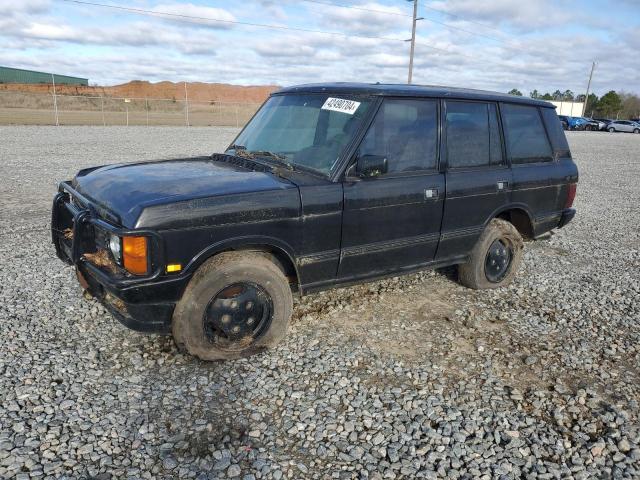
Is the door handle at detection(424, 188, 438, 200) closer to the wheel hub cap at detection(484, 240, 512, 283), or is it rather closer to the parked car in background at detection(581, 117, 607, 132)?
the wheel hub cap at detection(484, 240, 512, 283)

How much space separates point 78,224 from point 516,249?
166 inches

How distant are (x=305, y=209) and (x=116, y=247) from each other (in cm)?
132

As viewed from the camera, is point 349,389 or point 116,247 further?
point 349,389

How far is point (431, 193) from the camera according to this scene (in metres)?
4.30

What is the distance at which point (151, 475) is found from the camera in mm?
2520

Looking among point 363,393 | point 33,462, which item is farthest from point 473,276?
point 33,462

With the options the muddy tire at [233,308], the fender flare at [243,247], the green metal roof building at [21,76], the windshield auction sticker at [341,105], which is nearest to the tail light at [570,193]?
the windshield auction sticker at [341,105]

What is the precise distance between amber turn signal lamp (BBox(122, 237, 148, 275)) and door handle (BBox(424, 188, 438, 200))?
2.37 m

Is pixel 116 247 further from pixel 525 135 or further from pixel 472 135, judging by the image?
pixel 525 135

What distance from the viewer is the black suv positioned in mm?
3254

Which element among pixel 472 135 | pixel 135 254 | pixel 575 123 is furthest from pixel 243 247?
pixel 575 123

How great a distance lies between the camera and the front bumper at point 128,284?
3119 millimetres

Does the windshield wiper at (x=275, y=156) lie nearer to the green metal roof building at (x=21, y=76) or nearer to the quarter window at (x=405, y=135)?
the quarter window at (x=405, y=135)

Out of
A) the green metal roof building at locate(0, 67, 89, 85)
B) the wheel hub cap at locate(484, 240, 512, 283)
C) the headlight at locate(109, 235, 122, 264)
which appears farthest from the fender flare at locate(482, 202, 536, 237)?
the green metal roof building at locate(0, 67, 89, 85)
